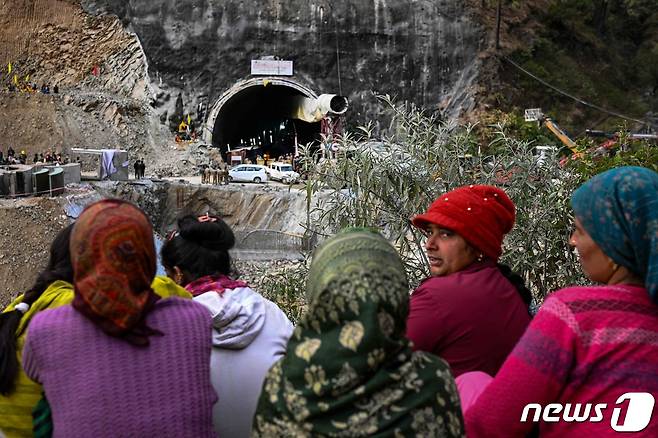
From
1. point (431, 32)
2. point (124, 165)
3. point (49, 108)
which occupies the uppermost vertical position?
point (431, 32)

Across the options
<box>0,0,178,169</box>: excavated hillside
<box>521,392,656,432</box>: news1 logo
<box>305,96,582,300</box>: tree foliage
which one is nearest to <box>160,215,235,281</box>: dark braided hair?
<box>521,392,656,432</box>: news1 logo

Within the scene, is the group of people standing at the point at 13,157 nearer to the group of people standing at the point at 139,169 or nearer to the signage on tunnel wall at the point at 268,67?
the group of people standing at the point at 139,169

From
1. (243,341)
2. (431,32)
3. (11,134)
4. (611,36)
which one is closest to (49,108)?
(11,134)

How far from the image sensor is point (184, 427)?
240cm

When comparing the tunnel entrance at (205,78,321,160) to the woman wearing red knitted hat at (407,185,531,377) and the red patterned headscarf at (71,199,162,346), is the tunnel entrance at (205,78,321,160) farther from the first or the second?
the red patterned headscarf at (71,199,162,346)

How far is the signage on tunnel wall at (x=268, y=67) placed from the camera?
29.7 m

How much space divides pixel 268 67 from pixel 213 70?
2.22m

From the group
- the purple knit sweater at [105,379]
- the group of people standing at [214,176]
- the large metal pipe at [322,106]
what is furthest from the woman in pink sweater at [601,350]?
the large metal pipe at [322,106]

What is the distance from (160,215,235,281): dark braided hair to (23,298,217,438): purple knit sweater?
88 cm

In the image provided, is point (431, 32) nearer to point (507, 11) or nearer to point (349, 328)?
point (507, 11)

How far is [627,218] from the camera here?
7.22 ft

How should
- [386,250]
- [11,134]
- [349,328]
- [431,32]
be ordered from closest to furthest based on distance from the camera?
1. [349,328]
2. [386,250]
3. [11,134]
4. [431,32]

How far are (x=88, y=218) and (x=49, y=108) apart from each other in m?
28.4

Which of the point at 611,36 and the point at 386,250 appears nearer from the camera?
the point at 386,250
